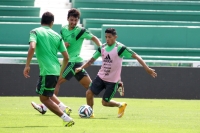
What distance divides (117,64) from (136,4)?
1292 centimetres

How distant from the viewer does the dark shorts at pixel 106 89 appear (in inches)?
508

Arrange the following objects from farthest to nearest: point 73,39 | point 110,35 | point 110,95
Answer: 1. point 73,39
2. point 110,95
3. point 110,35

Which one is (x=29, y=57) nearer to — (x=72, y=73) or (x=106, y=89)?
(x=106, y=89)

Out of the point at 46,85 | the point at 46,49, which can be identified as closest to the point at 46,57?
the point at 46,49

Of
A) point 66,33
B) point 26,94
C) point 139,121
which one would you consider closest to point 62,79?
point 66,33

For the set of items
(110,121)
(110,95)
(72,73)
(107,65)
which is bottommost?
(110,121)

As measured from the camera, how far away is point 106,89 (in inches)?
511

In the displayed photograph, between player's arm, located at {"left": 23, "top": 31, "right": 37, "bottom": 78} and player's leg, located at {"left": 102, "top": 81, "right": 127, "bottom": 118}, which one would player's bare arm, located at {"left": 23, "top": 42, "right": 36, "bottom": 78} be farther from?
player's leg, located at {"left": 102, "top": 81, "right": 127, "bottom": 118}

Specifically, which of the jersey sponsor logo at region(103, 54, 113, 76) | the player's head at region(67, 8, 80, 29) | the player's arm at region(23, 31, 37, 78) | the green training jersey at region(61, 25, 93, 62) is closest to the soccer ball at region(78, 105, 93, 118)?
the jersey sponsor logo at region(103, 54, 113, 76)

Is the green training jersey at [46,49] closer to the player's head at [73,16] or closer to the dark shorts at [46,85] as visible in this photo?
the dark shorts at [46,85]

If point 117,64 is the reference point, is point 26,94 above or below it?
below

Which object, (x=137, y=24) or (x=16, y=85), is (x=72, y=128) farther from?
(x=137, y=24)

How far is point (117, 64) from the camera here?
13.0 m

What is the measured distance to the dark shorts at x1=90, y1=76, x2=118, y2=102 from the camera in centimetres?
1291
